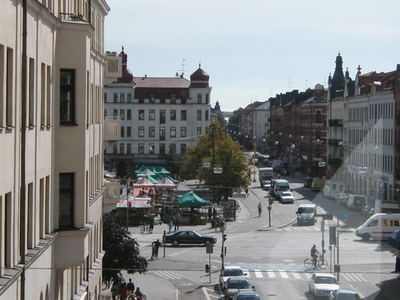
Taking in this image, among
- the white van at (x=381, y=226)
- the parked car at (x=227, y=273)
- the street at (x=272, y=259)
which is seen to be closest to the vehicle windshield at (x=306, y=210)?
the street at (x=272, y=259)

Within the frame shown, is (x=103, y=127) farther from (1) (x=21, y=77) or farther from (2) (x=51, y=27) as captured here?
(1) (x=21, y=77)

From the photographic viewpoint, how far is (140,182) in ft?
189

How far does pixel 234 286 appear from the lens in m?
27.5

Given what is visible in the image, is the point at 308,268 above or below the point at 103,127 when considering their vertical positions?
below

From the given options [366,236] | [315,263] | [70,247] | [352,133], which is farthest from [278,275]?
[352,133]

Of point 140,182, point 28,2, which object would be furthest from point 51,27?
point 140,182

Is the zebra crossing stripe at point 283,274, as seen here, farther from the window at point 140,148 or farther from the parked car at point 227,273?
the window at point 140,148

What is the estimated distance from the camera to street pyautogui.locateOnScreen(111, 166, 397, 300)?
29.1 meters

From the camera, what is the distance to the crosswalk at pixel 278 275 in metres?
30.6

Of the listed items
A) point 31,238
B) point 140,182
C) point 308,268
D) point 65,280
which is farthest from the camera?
point 140,182

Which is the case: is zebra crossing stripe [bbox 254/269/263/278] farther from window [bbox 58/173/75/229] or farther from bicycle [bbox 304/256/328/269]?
window [bbox 58/173/75/229]

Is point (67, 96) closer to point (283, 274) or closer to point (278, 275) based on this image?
point (278, 275)

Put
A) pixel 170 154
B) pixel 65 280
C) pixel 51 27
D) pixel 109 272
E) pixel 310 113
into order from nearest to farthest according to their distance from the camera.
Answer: pixel 51 27 < pixel 65 280 < pixel 109 272 < pixel 170 154 < pixel 310 113

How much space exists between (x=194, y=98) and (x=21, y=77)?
8435 centimetres
